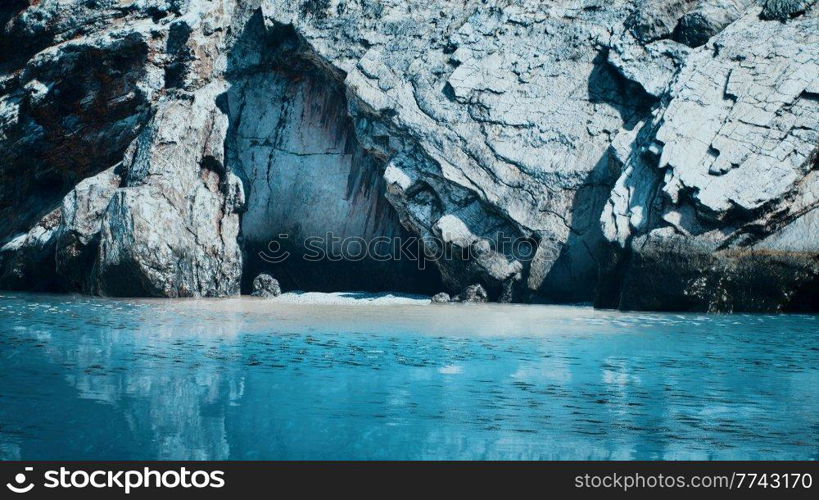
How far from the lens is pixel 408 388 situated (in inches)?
275

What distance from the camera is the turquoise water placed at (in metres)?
5.36

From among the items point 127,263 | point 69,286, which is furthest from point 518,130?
point 69,286

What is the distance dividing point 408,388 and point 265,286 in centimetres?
959

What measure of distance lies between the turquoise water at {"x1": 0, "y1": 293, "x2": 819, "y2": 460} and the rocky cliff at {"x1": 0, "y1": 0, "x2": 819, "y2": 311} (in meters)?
1.89

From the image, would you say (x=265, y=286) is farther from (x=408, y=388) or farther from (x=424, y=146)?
(x=408, y=388)

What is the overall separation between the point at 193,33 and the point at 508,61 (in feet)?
19.6

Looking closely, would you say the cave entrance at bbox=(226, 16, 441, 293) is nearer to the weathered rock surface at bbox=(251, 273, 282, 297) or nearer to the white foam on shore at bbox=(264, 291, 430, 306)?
the weathered rock surface at bbox=(251, 273, 282, 297)

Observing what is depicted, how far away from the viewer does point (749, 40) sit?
13.9 meters

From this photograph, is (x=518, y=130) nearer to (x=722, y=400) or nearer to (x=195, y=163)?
(x=195, y=163)

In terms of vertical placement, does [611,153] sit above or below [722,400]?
above

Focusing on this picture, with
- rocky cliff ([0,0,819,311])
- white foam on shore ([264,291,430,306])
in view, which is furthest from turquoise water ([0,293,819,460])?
white foam on shore ([264,291,430,306])
